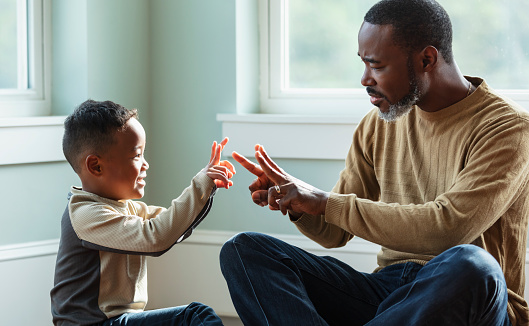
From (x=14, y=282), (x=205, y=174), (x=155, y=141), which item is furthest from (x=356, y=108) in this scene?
(x=14, y=282)

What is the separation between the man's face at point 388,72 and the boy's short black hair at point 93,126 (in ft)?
2.03

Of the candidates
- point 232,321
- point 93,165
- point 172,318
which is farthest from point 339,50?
point 172,318

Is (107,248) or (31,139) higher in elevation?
(31,139)

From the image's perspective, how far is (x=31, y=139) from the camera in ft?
7.97

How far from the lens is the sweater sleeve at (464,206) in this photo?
1665 mm

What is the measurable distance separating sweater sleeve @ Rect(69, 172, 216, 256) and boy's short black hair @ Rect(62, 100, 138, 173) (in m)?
0.13

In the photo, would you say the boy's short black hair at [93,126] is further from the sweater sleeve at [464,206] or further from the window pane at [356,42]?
the window pane at [356,42]

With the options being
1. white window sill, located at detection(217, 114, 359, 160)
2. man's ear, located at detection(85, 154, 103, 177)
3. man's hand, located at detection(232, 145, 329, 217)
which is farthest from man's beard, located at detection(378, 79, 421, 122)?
man's ear, located at detection(85, 154, 103, 177)

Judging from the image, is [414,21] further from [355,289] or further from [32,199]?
[32,199]

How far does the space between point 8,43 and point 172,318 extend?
1.26 m

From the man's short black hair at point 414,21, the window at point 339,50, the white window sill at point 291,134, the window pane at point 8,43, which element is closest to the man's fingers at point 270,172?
the man's short black hair at point 414,21

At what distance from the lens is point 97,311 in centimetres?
177

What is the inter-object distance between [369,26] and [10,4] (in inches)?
52.5

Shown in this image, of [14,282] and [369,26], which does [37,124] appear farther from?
[369,26]
